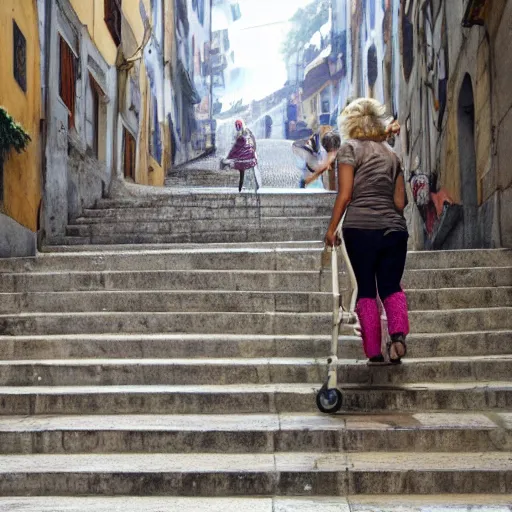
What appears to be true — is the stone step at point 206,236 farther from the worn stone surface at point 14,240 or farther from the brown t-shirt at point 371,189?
the brown t-shirt at point 371,189

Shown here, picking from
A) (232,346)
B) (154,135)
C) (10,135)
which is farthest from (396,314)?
(154,135)

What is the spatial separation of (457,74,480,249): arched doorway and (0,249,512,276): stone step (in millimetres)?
2115

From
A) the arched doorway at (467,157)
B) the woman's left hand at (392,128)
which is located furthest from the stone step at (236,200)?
the woman's left hand at (392,128)

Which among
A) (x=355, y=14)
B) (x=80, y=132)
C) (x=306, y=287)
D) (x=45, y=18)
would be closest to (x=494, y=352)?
(x=306, y=287)

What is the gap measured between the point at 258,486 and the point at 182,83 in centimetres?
2724

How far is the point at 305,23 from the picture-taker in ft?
184

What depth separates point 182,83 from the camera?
1177 inches

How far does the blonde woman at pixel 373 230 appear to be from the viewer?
4617mm

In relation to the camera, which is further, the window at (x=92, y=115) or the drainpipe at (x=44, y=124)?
the window at (x=92, y=115)

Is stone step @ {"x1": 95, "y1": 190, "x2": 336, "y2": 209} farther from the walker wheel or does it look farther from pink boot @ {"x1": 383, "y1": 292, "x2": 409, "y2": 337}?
the walker wheel

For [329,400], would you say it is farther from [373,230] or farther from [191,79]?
[191,79]

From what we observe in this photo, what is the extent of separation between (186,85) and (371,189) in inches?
1053

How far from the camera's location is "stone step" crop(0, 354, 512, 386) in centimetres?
488

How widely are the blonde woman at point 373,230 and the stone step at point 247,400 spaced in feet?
0.87
